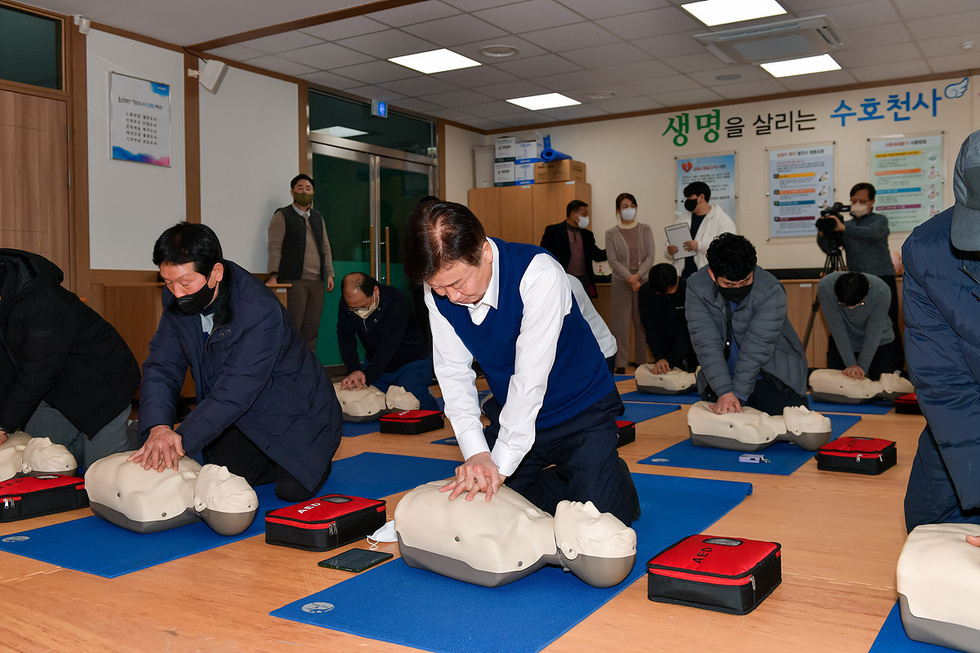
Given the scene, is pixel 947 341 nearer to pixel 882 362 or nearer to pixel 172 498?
pixel 172 498

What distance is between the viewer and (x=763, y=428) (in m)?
3.32

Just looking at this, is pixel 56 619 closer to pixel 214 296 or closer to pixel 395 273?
pixel 214 296

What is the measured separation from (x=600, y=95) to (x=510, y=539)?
607cm

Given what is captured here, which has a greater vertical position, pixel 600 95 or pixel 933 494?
pixel 600 95

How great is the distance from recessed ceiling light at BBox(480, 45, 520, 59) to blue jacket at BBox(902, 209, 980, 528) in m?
4.66

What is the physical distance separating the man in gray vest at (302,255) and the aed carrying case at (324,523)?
3.99 meters

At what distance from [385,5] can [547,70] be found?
1.89 meters

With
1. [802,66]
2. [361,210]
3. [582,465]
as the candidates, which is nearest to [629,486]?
[582,465]

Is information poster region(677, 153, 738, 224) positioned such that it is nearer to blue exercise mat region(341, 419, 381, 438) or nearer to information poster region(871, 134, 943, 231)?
information poster region(871, 134, 943, 231)

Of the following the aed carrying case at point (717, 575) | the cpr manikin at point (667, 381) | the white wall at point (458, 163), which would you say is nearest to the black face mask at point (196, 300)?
the aed carrying case at point (717, 575)

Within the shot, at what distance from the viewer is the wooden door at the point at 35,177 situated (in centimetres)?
481

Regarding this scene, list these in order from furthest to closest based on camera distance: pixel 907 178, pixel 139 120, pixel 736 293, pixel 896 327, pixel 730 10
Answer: pixel 907 178
pixel 139 120
pixel 896 327
pixel 730 10
pixel 736 293

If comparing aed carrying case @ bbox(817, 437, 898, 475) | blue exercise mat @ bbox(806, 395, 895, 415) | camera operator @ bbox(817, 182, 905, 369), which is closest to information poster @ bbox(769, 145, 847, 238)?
camera operator @ bbox(817, 182, 905, 369)

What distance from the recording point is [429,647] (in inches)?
59.4
